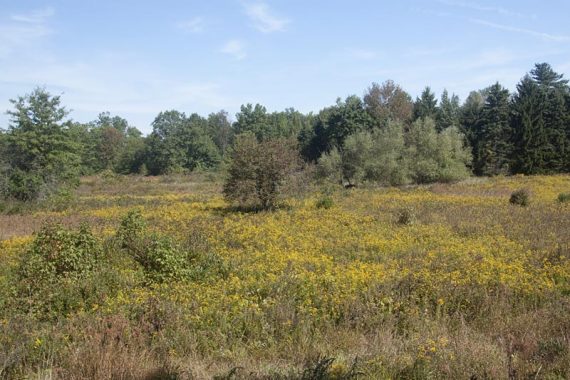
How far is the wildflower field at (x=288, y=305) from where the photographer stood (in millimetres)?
4891

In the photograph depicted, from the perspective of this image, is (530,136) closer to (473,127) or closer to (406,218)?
(473,127)

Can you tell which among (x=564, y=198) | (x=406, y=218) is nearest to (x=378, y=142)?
(x=564, y=198)

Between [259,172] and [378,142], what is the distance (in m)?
23.8

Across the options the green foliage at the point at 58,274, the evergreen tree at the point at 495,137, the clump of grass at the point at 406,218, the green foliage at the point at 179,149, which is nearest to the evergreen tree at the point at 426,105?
the evergreen tree at the point at 495,137

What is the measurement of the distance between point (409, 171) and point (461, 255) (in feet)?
101

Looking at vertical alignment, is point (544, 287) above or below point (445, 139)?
below

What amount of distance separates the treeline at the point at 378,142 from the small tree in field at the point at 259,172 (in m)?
1.04

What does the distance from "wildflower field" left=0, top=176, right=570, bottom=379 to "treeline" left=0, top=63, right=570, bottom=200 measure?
12010 millimetres

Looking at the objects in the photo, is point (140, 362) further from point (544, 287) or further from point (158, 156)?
point (158, 156)

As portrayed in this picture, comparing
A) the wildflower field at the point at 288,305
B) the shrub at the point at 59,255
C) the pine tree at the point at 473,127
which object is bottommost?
the wildflower field at the point at 288,305

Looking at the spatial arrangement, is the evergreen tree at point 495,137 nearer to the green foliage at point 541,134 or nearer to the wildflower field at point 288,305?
the green foliage at point 541,134

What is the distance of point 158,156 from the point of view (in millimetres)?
89062

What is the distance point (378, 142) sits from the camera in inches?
1676

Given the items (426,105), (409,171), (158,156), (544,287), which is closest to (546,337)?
(544,287)
